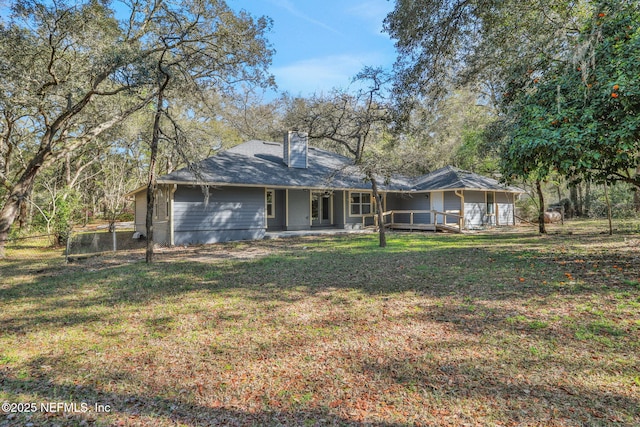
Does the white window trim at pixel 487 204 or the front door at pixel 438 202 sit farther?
the white window trim at pixel 487 204

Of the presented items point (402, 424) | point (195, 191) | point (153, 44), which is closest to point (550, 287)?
point (402, 424)

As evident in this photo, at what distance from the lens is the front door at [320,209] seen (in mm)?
18156

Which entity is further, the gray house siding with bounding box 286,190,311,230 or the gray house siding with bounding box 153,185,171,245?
the gray house siding with bounding box 286,190,311,230

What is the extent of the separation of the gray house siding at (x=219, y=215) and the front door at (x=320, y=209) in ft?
12.8

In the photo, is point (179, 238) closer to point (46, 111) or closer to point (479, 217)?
point (46, 111)

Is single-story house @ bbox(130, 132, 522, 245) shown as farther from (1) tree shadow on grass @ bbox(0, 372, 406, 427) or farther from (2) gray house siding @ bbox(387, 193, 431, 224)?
(1) tree shadow on grass @ bbox(0, 372, 406, 427)

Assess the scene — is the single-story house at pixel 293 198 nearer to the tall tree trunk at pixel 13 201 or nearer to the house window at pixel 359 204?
the house window at pixel 359 204

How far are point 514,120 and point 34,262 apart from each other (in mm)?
14047

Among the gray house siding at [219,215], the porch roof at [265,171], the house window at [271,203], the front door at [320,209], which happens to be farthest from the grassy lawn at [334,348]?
the front door at [320,209]

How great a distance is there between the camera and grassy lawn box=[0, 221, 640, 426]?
267 cm

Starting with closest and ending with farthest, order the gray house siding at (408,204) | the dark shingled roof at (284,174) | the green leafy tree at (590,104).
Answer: the green leafy tree at (590,104)
the dark shingled roof at (284,174)
the gray house siding at (408,204)

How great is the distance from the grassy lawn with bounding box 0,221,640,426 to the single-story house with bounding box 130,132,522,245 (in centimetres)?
503

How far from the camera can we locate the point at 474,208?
18.9 metres

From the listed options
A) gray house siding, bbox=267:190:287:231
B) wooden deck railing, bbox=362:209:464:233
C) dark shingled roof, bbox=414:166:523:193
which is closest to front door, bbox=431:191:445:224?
wooden deck railing, bbox=362:209:464:233
